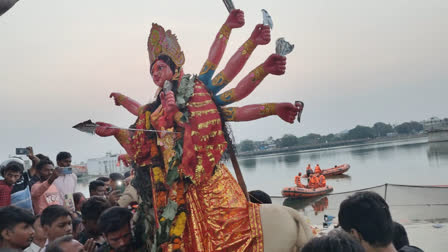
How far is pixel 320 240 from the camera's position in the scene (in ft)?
4.32

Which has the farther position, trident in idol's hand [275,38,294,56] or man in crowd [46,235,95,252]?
trident in idol's hand [275,38,294,56]

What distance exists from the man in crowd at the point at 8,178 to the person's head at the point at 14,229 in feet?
5.57

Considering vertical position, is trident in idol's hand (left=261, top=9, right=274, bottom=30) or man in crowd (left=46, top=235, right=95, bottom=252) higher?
trident in idol's hand (left=261, top=9, right=274, bottom=30)

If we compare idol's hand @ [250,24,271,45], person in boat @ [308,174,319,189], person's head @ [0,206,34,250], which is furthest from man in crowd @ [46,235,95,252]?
person in boat @ [308,174,319,189]

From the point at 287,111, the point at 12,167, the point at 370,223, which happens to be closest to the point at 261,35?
the point at 287,111

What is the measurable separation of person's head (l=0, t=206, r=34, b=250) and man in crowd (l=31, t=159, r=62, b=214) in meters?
1.69

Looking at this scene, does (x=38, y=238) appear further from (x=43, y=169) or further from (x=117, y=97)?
(x=43, y=169)

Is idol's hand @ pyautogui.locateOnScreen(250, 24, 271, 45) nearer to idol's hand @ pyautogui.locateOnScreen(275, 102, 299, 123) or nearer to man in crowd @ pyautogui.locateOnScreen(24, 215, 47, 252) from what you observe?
idol's hand @ pyautogui.locateOnScreen(275, 102, 299, 123)

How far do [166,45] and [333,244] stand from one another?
246 centimetres

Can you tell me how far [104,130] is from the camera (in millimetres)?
3086

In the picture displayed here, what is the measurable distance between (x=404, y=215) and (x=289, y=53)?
279 inches

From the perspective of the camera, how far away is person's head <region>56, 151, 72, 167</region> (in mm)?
5105

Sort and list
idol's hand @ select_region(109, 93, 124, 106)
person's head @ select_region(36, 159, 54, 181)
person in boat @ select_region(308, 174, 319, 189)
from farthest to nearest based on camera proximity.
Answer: person in boat @ select_region(308, 174, 319, 189) → person's head @ select_region(36, 159, 54, 181) → idol's hand @ select_region(109, 93, 124, 106)

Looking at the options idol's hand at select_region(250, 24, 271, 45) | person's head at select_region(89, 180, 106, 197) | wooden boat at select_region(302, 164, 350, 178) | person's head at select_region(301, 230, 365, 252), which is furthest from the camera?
wooden boat at select_region(302, 164, 350, 178)
